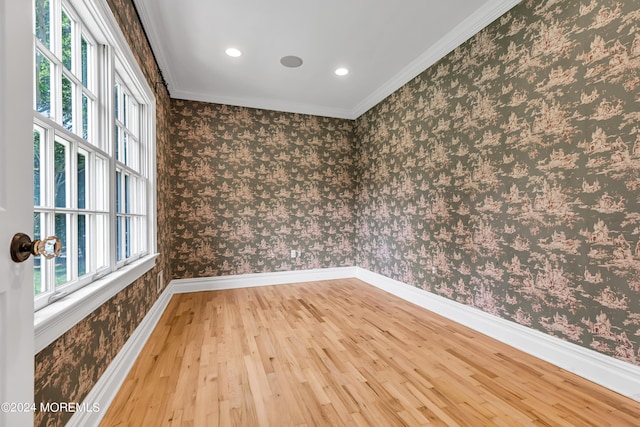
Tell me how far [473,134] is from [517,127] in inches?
15.9

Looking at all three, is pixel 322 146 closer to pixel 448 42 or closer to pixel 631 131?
pixel 448 42

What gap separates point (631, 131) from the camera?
5.29 ft

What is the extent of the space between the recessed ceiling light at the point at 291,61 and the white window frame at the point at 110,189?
1.45 metres

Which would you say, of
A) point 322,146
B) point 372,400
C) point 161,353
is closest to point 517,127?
point 372,400

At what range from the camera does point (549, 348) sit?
1.99 metres

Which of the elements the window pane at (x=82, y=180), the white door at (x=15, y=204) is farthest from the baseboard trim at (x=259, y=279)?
the white door at (x=15, y=204)

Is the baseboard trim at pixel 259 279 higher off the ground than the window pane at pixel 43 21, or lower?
lower

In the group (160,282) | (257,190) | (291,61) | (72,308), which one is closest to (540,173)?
(291,61)

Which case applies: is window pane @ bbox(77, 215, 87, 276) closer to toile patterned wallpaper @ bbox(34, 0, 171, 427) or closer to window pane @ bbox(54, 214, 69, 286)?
window pane @ bbox(54, 214, 69, 286)

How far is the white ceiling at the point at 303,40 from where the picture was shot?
2.36 meters

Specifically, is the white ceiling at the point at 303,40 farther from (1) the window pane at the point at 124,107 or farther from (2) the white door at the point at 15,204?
(2) the white door at the point at 15,204

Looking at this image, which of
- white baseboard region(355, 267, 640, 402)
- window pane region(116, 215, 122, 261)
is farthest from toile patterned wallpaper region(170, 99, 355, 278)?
white baseboard region(355, 267, 640, 402)

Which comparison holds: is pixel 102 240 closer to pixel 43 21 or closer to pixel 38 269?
pixel 38 269

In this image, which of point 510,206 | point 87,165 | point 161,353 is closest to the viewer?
point 87,165
